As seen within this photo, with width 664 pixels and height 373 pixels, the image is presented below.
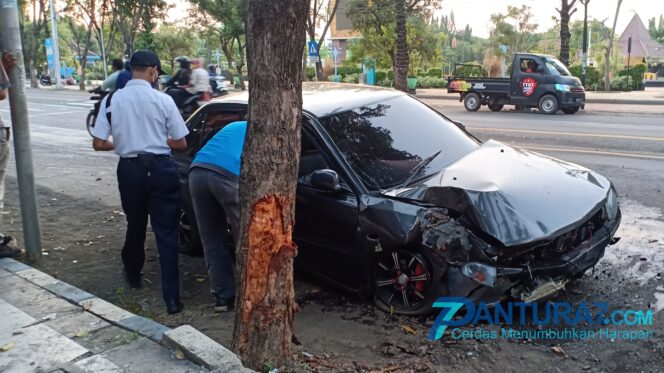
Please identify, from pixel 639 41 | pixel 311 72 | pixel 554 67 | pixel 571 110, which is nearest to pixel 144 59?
pixel 571 110

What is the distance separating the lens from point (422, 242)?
3777 mm

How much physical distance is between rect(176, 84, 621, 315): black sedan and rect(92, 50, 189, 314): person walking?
0.96 meters

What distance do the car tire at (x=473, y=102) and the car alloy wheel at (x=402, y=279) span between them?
53.5 ft

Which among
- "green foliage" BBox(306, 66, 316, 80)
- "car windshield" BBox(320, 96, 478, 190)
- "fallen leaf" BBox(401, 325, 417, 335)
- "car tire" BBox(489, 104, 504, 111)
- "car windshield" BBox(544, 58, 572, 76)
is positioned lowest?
"fallen leaf" BBox(401, 325, 417, 335)

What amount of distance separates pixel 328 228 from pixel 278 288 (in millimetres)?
1151

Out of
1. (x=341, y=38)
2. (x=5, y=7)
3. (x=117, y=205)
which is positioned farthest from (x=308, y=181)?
(x=341, y=38)

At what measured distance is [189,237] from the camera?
562cm

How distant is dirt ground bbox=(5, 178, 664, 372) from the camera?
3.46 meters

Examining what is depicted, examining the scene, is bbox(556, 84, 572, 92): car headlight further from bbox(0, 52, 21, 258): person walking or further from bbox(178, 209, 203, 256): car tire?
bbox(0, 52, 21, 258): person walking

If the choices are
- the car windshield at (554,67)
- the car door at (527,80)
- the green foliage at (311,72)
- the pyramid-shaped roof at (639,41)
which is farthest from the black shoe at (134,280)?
the pyramid-shaped roof at (639,41)

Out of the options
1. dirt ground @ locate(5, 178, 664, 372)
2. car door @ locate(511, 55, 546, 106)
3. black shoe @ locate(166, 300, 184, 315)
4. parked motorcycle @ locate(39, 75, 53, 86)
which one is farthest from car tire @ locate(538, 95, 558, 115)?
parked motorcycle @ locate(39, 75, 53, 86)

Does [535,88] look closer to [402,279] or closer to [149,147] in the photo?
[402,279]

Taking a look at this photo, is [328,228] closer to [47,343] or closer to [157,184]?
[157,184]

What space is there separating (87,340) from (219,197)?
124 cm
